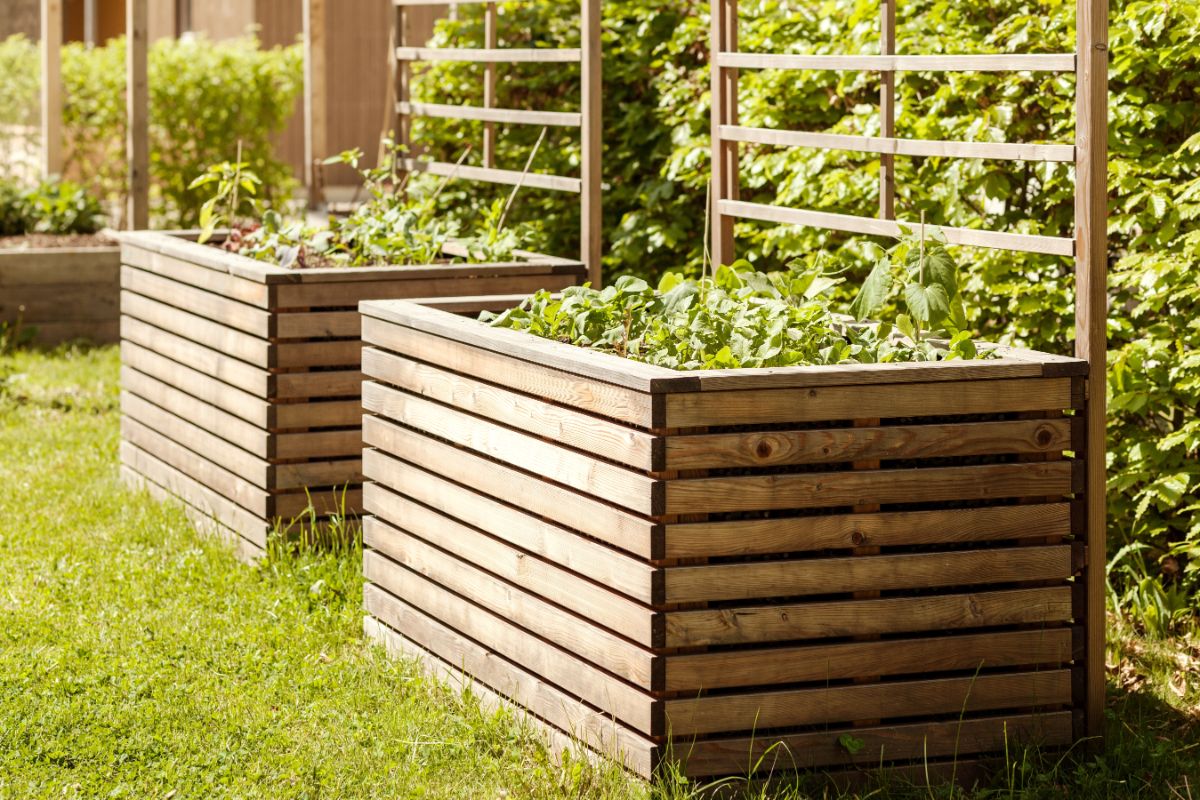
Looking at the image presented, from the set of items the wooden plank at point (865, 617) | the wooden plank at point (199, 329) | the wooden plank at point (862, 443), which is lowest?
the wooden plank at point (865, 617)

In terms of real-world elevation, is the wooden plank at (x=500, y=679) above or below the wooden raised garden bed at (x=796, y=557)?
below

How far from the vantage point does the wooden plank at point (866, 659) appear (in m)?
3.53

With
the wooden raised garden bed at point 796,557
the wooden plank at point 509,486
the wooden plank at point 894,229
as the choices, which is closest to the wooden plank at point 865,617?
the wooden raised garden bed at point 796,557

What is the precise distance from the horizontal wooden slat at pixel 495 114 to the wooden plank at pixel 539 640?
6.25 feet

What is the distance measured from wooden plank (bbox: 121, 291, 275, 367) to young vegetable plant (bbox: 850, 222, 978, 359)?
2158 mm

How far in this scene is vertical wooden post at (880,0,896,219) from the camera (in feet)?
15.4

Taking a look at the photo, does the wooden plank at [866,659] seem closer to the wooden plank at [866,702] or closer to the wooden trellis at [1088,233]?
the wooden plank at [866,702]

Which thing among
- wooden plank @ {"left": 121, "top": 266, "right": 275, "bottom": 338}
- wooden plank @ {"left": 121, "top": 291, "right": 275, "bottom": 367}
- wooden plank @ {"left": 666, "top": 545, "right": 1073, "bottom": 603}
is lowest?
wooden plank @ {"left": 666, "top": 545, "right": 1073, "bottom": 603}

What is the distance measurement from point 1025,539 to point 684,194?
10.1ft

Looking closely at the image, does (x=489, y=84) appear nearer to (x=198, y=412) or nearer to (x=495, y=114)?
(x=495, y=114)

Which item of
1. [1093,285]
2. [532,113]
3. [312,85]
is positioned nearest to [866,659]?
[1093,285]

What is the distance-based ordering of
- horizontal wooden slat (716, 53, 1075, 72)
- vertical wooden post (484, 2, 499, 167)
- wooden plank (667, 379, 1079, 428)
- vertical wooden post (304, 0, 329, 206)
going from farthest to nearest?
vertical wooden post (304, 0, 329, 206) → vertical wooden post (484, 2, 499, 167) → horizontal wooden slat (716, 53, 1075, 72) → wooden plank (667, 379, 1079, 428)

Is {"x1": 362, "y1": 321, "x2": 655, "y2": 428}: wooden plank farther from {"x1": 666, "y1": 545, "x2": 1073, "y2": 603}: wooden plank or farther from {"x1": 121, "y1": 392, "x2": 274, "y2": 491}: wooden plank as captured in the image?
{"x1": 121, "y1": 392, "x2": 274, "y2": 491}: wooden plank

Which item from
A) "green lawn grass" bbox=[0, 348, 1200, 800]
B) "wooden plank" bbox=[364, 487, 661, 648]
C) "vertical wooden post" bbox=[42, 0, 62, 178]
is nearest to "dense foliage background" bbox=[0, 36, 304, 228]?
"vertical wooden post" bbox=[42, 0, 62, 178]
